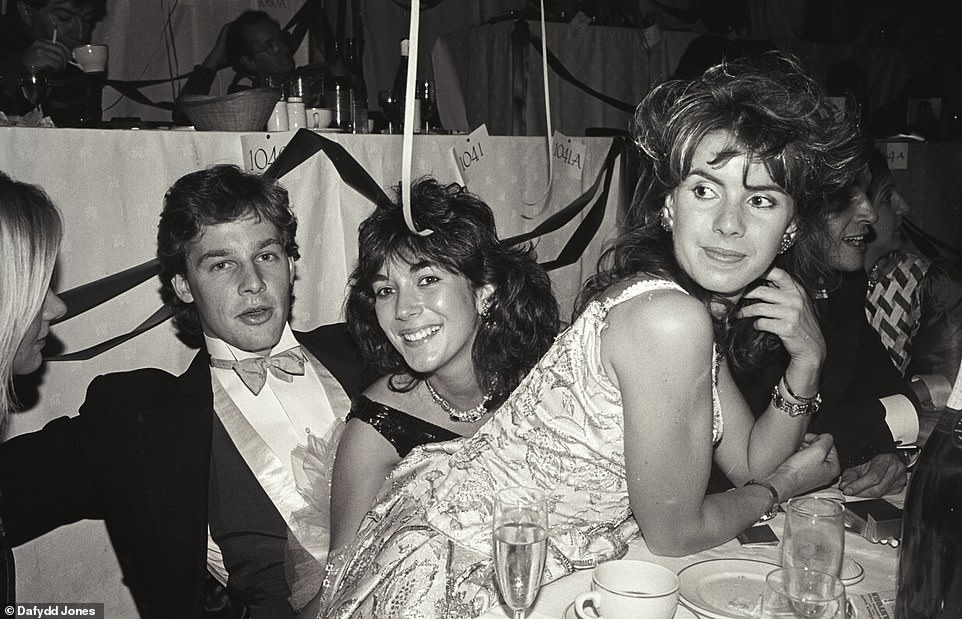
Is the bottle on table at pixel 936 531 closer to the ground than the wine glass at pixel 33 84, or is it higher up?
closer to the ground

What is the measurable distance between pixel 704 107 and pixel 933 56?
16.8ft

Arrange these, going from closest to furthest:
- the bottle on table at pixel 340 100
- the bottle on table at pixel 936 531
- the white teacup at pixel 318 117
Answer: the bottle on table at pixel 936 531
the white teacup at pixel 318 117
the bottle on table at pixel 340 100

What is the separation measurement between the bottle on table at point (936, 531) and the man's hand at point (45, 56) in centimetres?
221

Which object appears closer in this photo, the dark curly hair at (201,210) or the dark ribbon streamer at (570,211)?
the dark curly hair at (201,210)

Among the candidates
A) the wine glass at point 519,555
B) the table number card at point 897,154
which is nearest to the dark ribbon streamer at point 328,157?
the wine glass at point 519,555

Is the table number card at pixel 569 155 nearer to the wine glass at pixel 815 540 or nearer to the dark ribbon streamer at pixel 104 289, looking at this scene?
the dark ribbon streamer at pixel 104 289

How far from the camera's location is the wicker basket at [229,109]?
→ 2.32 metres

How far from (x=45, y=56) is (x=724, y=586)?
2.13 meters

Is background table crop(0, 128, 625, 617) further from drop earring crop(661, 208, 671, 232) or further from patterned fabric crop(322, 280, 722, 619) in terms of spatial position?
drop earring crop(661, 208, 671, 232)

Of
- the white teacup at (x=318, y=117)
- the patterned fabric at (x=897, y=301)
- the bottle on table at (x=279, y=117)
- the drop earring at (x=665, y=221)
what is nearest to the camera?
the drop earring at (x=665, y=221)

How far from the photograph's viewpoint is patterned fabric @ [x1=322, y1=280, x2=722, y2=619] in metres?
1.37

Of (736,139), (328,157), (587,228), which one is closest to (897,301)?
(587,228)

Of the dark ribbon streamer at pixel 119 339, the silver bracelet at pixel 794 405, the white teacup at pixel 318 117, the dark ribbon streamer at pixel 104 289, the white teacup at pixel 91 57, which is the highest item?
the white teacup at pixel 91 57

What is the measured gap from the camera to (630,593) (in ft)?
3.31
